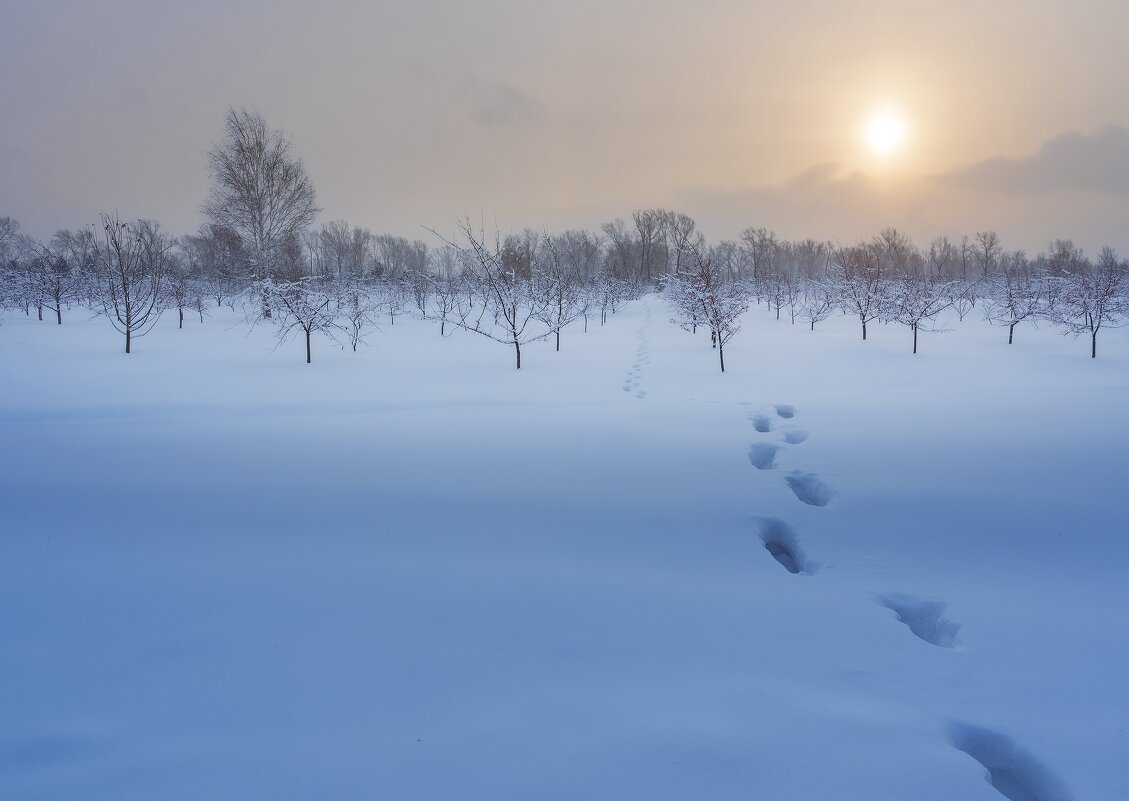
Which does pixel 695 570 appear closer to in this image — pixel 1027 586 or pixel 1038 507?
pixel 1027 586

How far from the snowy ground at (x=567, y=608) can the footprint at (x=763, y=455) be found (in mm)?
36

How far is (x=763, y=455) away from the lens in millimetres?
5164

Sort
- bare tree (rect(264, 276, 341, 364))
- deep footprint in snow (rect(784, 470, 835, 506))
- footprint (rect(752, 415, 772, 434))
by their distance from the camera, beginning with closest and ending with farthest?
1. deep footprint in snow (rect(784, 470, 835, 506))
2. footprint (rect(752, 415, 772, 434))
3. bare tree (rect(264, 276, 341, 364))

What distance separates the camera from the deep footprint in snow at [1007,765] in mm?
1777

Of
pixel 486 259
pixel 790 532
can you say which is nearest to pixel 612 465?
pixel 790 532

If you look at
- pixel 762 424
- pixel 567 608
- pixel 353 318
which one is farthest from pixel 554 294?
pixel 567 608

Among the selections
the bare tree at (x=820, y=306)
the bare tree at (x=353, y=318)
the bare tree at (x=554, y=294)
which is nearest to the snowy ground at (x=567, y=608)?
the bare tree at (x=554, y=294)

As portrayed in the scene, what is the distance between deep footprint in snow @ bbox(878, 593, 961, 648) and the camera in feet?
8.27

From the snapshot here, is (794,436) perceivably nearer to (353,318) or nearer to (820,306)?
(353,318)

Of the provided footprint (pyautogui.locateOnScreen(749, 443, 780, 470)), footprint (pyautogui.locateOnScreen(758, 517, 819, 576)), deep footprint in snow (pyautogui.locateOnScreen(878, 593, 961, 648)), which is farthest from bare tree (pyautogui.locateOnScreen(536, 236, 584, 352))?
deep footprint in snow (pyautogui.locateOnScreen(878, 593, 961, 648))

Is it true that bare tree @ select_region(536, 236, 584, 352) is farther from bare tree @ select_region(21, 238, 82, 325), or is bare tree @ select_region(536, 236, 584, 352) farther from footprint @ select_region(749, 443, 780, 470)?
bare tree @ select_region(21, 238, 82, 325)

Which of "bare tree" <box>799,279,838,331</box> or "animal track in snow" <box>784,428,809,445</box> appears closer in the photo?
"animal track in snow" <box>784,428,809,445</box>

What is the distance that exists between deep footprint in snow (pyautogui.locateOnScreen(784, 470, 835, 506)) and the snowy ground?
0.13 ft

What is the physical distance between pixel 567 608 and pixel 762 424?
443 centimetres
